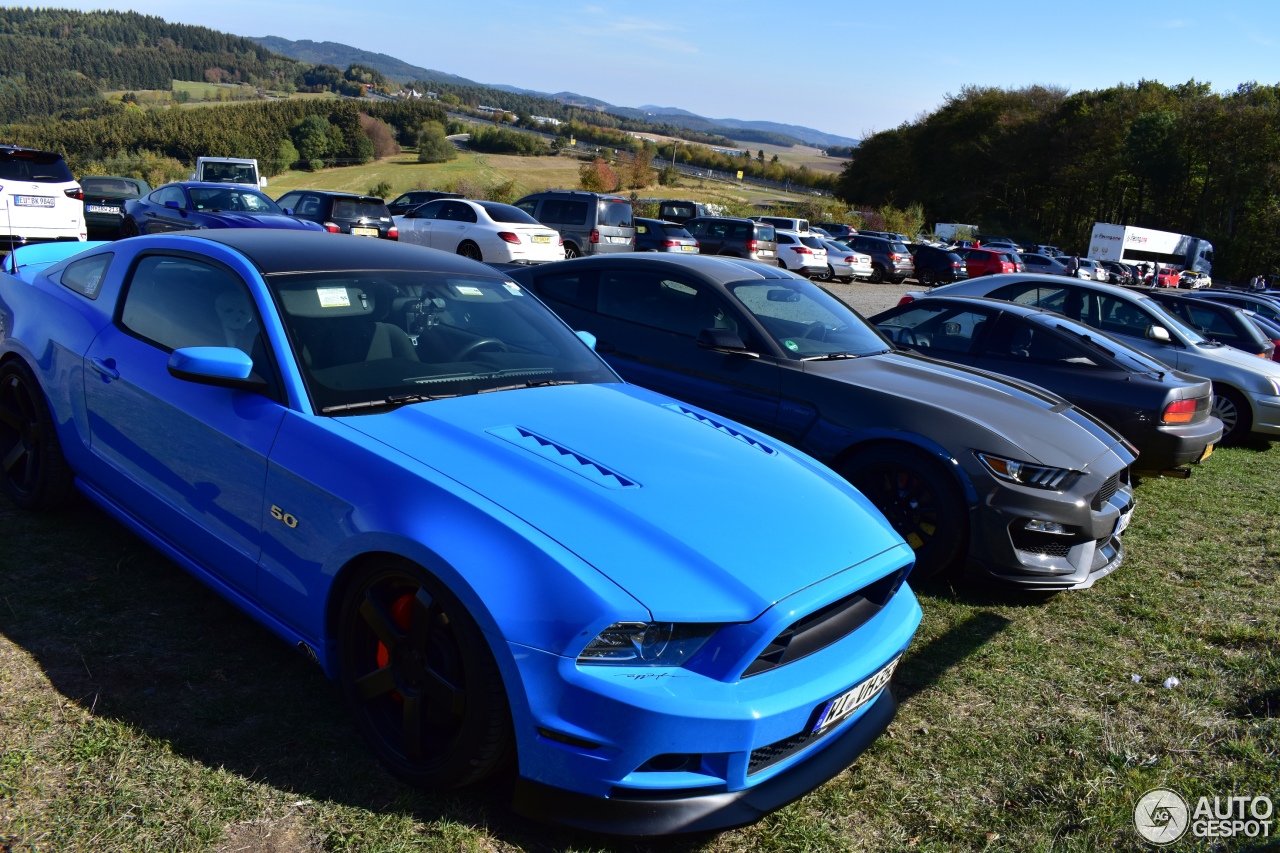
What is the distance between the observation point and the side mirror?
2850 mm

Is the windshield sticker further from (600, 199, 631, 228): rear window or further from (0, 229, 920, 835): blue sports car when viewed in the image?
(600, 199, 631, 228): rear window

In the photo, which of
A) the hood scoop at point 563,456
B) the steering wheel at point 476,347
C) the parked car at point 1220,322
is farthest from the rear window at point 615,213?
the hood scoop at point 563,456

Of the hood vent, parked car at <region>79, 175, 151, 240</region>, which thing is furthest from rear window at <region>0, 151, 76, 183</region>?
the hood vent

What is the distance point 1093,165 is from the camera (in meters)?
69.9

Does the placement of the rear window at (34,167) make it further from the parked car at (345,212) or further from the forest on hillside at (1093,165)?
the forest on hillside at (1093,165)

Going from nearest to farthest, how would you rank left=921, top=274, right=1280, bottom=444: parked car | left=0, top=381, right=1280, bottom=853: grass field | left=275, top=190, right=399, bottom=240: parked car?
left=0, top=381, right=1280, bottom=853: grass field, left=921, top=274, right=1280, bottom=444: parked car, left=275, top=190, right=399, bottom=240: parked car

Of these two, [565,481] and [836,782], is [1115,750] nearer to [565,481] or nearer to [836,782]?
[836,782]

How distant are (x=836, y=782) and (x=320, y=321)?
238 cm

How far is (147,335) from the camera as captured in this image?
3.52 metres

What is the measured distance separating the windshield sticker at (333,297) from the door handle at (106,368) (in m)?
1.01

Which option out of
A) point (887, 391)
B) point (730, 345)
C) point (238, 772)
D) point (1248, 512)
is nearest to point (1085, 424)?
point (887, 391)

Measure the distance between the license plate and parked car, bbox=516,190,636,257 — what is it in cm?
1837

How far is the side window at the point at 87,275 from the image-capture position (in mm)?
3898

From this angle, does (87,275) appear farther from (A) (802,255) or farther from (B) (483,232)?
(A) (802,255)
